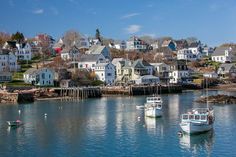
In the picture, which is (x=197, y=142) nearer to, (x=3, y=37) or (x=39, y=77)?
(x=39, y=77)

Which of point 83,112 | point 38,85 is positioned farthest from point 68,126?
point 38,85

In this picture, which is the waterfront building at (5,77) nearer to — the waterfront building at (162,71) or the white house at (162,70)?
the waterfront building at (162,71)

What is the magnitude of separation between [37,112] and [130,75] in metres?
60.4

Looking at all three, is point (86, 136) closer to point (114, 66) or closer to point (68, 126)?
point (68, 126)

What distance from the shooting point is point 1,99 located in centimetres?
9094

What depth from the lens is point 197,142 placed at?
42.6m

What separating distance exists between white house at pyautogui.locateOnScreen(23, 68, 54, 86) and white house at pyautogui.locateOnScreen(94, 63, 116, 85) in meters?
16.1

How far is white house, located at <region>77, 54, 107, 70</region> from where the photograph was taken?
12888cm

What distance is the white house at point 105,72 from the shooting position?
121938mm

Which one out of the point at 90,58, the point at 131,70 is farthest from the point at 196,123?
the point at 90,58

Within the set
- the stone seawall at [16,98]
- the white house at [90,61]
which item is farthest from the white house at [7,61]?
the stone seawall at [16,98]

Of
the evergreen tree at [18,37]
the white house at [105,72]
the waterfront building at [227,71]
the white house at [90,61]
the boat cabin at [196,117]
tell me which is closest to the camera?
the boat cabin at [196,117]

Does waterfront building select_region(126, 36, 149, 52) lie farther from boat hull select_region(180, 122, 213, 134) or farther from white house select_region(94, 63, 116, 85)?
boat hull select_region(180, 122, 213, 134)

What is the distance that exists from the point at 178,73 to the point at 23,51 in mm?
50994
